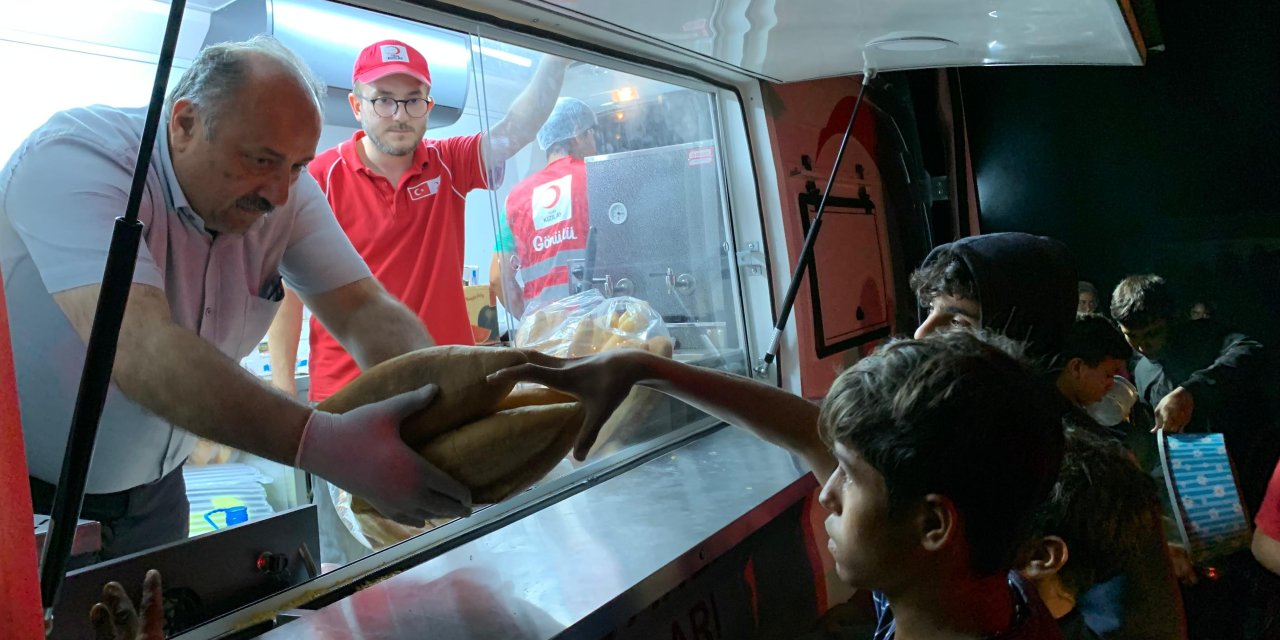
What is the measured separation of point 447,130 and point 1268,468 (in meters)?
2.32

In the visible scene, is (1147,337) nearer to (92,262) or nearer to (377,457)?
(377,457)

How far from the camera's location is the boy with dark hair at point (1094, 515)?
1.07 m

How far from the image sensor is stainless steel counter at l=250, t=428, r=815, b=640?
0.97 meters

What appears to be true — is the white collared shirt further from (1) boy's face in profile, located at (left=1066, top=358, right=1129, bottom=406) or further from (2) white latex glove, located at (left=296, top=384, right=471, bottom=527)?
(1) boy's face in profile, located at (left=1066, top=358, right=1129, bottom=406)

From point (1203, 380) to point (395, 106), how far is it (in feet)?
7.44

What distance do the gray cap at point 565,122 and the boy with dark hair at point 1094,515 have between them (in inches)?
48.4

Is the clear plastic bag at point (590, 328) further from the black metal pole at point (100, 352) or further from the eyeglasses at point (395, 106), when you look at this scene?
the black metal pole at point (100, 352)

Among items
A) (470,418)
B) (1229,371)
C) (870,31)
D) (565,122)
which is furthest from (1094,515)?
(1229,371)

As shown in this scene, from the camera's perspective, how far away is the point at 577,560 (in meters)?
1.18

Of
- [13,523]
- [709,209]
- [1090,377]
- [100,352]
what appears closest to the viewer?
[13,523]

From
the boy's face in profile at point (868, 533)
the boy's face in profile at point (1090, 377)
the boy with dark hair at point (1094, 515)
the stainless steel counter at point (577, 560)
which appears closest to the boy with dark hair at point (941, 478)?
the boy's face in profile at point (868, 533)

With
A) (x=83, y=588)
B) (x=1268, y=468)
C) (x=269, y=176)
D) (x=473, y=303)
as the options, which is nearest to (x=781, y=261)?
(x=473, y=303)

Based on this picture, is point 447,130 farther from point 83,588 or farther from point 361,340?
point 83,588

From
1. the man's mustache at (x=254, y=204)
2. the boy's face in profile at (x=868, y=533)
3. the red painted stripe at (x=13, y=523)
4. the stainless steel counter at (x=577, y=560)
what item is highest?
the man's mustache at (x=254, y=204)
